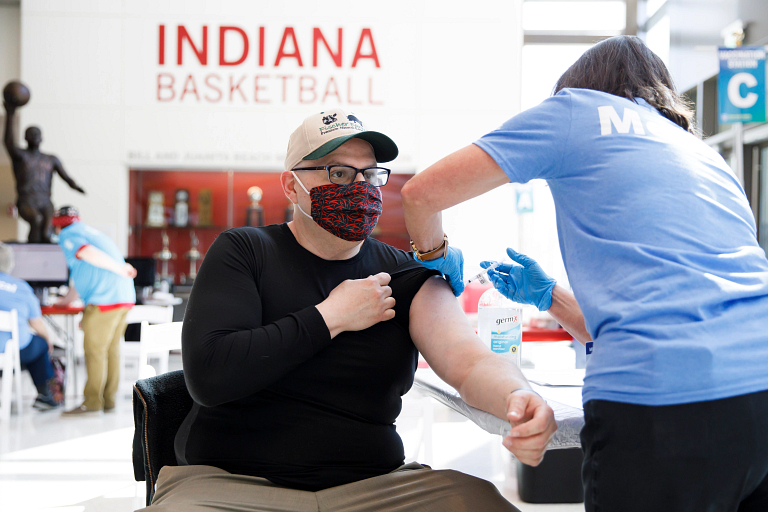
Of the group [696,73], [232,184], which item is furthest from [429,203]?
[232,184]

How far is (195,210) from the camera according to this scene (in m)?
7.17

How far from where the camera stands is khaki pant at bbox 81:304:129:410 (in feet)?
14.2

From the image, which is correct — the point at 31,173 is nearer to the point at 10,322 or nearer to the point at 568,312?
the point at 10,322

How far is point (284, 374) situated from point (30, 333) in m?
3.82

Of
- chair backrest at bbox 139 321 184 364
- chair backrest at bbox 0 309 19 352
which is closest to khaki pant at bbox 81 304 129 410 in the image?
chair backrest at bbox 0 309 19 352

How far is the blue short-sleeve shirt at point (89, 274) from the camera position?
14.1ft

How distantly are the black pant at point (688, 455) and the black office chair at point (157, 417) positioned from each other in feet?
3.31

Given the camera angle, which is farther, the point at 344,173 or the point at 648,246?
the point at 344,173

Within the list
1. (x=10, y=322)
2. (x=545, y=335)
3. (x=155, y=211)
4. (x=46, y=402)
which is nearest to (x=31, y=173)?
(x=155, y=211)

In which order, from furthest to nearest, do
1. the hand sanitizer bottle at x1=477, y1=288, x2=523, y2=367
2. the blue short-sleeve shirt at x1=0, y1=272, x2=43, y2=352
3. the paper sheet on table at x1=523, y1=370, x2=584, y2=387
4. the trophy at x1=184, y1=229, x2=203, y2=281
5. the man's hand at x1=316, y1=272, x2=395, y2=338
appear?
1. the trophy at x1=184, y1=229, x2=203, y2=281
2. the blue short-sleeve shirt at x1=0, y1=272, x2=43, y2=352
3. the hand sanitizer bottle at x1=477, y1=288, x2=523, y2=367
4. the paper sheet on table at x1=523, y1=370, x2=584, y2=387
5. the man's hand at x1=316, y1=272, x2=395, y2=338

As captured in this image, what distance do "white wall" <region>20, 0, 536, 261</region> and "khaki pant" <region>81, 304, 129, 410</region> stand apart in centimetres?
257

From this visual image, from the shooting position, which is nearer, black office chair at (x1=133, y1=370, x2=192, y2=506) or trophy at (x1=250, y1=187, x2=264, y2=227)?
black office chair at (x1=133, y1=370, x2=192, y2=506)

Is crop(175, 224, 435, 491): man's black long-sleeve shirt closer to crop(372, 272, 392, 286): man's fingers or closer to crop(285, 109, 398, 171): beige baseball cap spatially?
crop(372, 272, 392, 286): man's fingers

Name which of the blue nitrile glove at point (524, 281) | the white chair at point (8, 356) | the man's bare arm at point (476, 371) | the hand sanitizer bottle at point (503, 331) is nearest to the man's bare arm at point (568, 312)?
the blue nitrile glove at point (524, 281)
